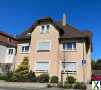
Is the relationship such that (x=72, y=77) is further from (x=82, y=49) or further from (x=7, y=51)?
(x=7, y=51)

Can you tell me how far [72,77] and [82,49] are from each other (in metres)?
4.68

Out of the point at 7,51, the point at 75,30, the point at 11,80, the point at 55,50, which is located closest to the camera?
the point at 11,80

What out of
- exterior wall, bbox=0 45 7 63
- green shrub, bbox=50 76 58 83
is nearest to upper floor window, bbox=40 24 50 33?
green shrub, bbox=50 76 58 83

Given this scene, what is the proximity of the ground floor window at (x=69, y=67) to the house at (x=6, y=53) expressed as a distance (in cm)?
1026

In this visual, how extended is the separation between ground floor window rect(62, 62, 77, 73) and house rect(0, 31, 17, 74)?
1026 cm

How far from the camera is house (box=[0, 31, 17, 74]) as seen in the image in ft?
144

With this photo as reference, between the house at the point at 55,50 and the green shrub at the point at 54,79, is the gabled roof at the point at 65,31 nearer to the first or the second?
the house at the point at 55,50

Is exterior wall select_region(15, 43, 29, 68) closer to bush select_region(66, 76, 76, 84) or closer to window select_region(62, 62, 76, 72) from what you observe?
window select_region(62, 62, 76, 72)

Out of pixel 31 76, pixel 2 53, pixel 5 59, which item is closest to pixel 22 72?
pixel 31 76

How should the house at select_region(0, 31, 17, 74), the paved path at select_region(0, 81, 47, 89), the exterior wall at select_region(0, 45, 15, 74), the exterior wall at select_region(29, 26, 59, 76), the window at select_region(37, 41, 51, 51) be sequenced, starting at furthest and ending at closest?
the house at select_region(0, 31, 17, 74) → the exterior wall at select_region(0, 45, 15, 74) → the window at select_region(37, 41, 51, 51) → the exterior wall at select_region(29, 26, 59, 76) → the paved path at select_region(0, 81, 47, 89)

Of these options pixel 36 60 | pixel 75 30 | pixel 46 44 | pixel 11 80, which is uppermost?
pixel 75 30

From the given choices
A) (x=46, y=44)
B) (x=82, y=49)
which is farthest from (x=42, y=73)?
(x=82, y=49)

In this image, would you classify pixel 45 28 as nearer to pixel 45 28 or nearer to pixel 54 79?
pixel 45 28

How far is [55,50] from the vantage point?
37.0 m
